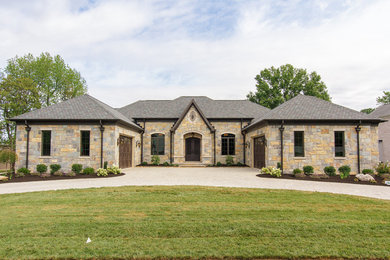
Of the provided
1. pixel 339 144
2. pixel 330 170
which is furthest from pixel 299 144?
pixel 339 144

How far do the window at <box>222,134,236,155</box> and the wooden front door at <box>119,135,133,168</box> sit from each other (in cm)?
874

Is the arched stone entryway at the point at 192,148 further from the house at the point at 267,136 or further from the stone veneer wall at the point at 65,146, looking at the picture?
the stone veneer wall at the point at 65,146

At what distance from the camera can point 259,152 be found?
706 inches

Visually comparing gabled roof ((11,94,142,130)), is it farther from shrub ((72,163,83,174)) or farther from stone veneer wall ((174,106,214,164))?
stone veneer wall ((174,106,214,164))

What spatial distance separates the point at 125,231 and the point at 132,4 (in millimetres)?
10471

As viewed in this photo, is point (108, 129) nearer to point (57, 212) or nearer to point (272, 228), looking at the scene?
point (57, 212)

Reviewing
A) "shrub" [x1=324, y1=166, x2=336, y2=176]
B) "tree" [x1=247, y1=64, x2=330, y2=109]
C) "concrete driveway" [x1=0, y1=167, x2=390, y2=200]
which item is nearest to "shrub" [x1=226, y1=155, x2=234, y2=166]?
"shrub" [x1=324, y1=166, x2=336, y2=176]

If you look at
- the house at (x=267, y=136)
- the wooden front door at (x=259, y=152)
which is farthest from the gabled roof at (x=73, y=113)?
the wooden front door at (x=259, y=152)

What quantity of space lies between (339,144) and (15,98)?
29.8 metres

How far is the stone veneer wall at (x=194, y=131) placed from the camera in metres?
21.0

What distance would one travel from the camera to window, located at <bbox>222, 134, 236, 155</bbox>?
22.2m

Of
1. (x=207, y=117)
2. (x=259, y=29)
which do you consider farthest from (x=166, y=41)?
(x=207, y=117)

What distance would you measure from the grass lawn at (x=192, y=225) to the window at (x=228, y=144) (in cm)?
1401

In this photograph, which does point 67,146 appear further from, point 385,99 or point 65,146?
point 385,99
